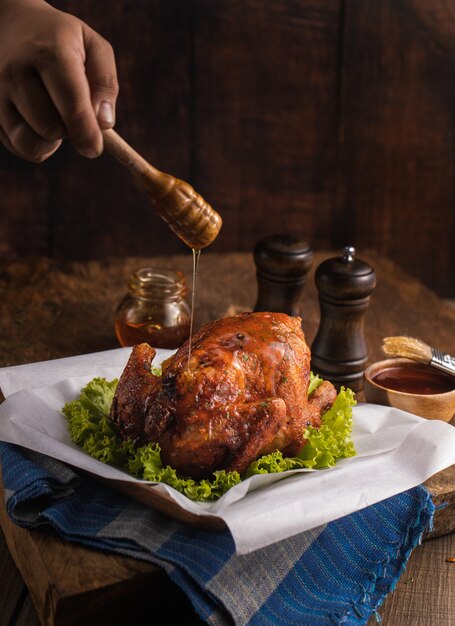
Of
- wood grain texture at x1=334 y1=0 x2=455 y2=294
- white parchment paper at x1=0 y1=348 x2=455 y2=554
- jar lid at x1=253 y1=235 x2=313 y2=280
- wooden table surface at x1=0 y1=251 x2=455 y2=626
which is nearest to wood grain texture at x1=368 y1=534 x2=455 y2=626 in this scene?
wooden table surface at x1=0 y1=251 x2=455 y2=626

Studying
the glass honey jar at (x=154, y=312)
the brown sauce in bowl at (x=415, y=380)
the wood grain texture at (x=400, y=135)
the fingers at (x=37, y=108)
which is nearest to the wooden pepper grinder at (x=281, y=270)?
the glass honey jar at (x=154, y=312)

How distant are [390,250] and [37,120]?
147 inches

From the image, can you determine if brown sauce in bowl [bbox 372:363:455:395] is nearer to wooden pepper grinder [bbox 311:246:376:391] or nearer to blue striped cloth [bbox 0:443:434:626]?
wooden pepper grinder [bbox 311:246:376:391]

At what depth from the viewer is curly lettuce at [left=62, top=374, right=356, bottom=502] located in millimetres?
2502

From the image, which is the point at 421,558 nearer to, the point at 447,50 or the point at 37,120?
the point at 37,120

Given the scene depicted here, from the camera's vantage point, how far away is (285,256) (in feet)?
12.6

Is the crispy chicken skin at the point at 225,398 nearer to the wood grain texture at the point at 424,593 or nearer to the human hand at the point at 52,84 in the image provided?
the wood grain texture at the point at 424,593

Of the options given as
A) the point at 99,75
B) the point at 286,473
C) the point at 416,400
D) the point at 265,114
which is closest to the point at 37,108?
the point at 99,75

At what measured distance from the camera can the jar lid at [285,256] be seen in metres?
3.83

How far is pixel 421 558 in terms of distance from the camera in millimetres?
2705

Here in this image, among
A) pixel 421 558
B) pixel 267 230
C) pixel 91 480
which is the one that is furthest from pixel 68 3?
pixel 421 558

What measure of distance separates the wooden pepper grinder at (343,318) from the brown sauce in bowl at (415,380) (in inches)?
10.9

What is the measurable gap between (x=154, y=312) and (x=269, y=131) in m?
1.97

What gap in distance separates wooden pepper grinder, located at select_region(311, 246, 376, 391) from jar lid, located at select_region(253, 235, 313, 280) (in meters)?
0.24
